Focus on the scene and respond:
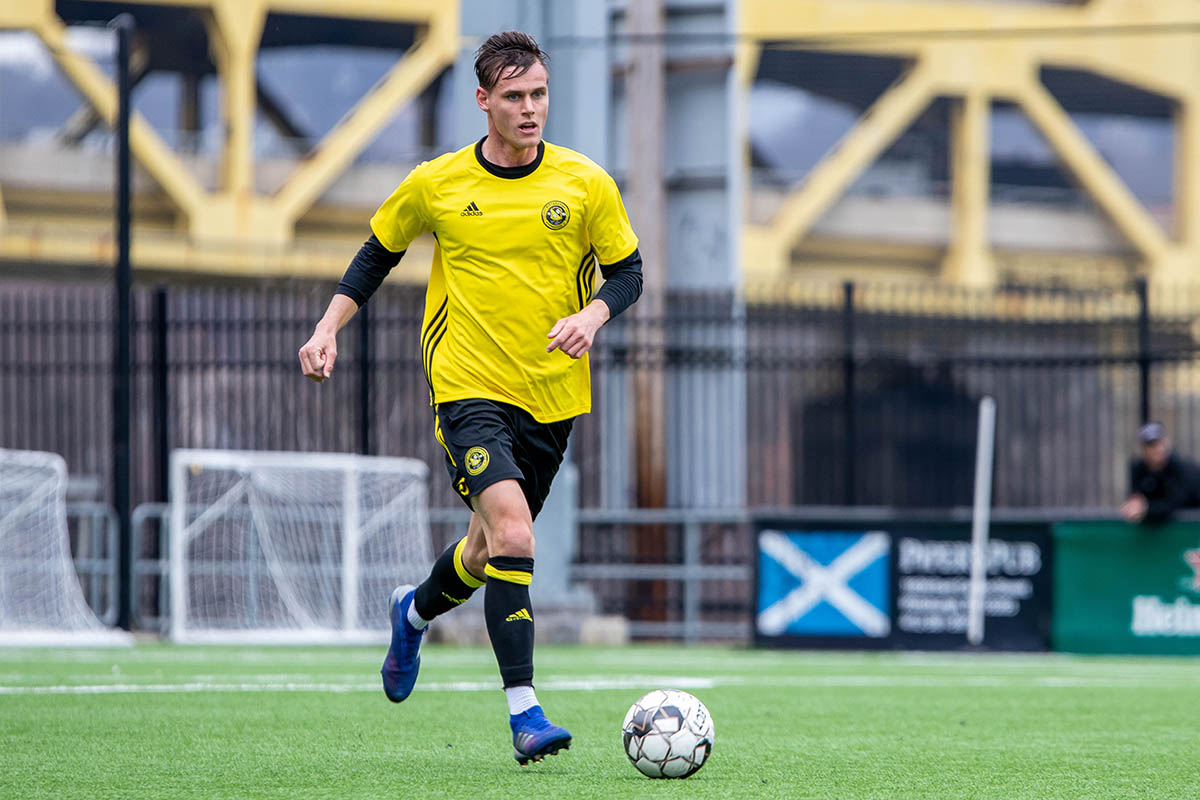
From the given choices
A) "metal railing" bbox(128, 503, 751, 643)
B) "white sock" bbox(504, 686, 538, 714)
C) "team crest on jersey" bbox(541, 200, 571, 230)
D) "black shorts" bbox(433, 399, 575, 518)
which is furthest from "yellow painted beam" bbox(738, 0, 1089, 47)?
"white sock" bbox(504, 686, 538, 714)

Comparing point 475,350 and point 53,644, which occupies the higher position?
point 475,350

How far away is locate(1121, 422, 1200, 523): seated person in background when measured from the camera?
12.8m

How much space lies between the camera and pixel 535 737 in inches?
186

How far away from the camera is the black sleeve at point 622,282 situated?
5.34 meters

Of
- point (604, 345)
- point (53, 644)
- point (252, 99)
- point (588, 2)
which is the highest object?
point (252, 99)

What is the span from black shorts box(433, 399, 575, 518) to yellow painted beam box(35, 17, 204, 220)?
2773 centimetres

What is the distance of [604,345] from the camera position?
1583cm

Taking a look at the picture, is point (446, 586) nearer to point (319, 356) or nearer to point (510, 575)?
point (510, 575)

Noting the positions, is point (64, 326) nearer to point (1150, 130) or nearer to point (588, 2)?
point (588, 2)

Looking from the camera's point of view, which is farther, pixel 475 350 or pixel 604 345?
pixel 604 345

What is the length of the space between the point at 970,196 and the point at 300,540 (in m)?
30.3

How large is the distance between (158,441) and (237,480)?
1776mm

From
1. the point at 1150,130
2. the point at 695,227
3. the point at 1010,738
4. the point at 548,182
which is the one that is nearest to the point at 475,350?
the point at 548,182

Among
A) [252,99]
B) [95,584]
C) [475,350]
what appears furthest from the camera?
[252,99]
